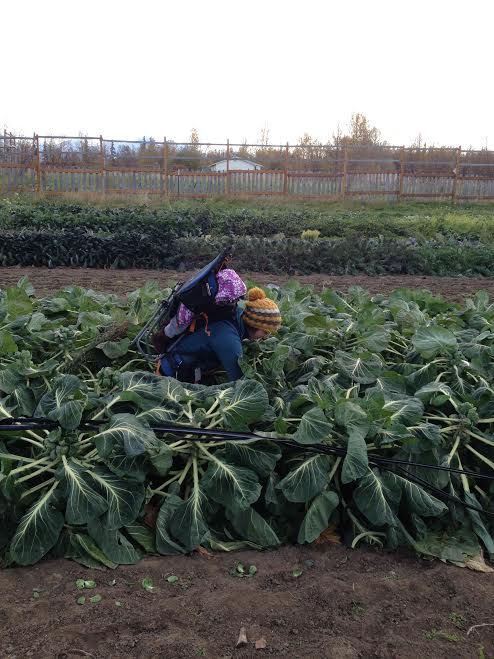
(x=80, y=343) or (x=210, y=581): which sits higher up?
Result: (x=80, y=343)

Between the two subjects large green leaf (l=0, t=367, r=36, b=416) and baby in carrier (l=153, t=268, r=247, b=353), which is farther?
baby in carrier (l=153, t=268, r=247, b=353)

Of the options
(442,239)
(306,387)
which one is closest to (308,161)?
(442,239)

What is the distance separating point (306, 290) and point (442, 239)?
9.89m

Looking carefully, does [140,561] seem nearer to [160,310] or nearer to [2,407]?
[2,407]

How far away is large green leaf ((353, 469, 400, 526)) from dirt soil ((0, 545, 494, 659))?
0.18m

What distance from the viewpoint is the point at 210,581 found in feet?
8.84

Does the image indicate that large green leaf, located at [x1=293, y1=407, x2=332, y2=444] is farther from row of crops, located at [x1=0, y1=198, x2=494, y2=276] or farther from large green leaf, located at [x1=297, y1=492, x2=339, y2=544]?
row of crops, located at [x1=0, y1=198, x2=494, y2=276]

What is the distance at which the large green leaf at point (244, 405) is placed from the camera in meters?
3.12

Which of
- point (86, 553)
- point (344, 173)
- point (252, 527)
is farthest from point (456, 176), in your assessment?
point (86, 553)

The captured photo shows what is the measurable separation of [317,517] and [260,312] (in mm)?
1190

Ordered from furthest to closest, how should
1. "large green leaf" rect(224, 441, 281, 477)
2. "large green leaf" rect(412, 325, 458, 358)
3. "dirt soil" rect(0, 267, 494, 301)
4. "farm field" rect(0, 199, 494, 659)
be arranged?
"dirt soil" rect(0, 267, 494, 301) < "large green leaf" rect(412, 325, 458, 358) < "large green leaf" rect(224, 441, 281, 477) < "farm field" rect(0, 199, 494, 659)

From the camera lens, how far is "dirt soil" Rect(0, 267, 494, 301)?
10156mm

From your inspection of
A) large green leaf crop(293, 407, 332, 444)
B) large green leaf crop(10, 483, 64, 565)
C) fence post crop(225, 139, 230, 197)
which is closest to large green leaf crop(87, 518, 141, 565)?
large green leaf crop(10, 483, 64, 565)

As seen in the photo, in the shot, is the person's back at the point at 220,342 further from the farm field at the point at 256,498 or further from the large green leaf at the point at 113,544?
the large green leaf at the point at 113,544
